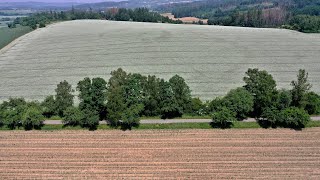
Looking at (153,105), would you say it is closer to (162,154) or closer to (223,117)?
(223,117)

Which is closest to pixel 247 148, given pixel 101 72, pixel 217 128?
pixel 217 128

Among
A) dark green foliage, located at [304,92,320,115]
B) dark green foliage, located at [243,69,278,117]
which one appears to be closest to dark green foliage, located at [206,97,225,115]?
dark green foliage, located at [243,69,278,117]

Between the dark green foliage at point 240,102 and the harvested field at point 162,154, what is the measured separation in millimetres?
2995

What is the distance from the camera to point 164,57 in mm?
75250

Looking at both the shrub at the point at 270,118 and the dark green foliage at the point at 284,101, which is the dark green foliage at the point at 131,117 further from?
the dark green foliage at the point at 284,101

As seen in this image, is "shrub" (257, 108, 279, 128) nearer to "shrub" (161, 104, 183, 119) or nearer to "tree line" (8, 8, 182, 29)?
"shrub" (161, 104, 183, 119)

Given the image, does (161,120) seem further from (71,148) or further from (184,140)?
(71,148)

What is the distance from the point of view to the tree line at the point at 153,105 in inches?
1663

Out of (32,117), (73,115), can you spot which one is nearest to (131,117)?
(73,115)

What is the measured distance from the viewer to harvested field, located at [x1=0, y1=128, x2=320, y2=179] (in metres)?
32.6

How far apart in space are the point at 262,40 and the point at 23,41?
2860 inches

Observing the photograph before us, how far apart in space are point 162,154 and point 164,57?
41.6 m

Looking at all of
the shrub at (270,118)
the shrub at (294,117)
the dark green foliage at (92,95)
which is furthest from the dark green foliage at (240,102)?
the dark green foliage at (92,95)

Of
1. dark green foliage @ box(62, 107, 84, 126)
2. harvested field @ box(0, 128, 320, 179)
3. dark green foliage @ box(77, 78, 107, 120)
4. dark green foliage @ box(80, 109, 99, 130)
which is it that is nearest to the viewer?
harvested field @ box(0, 128, 320, 179)
